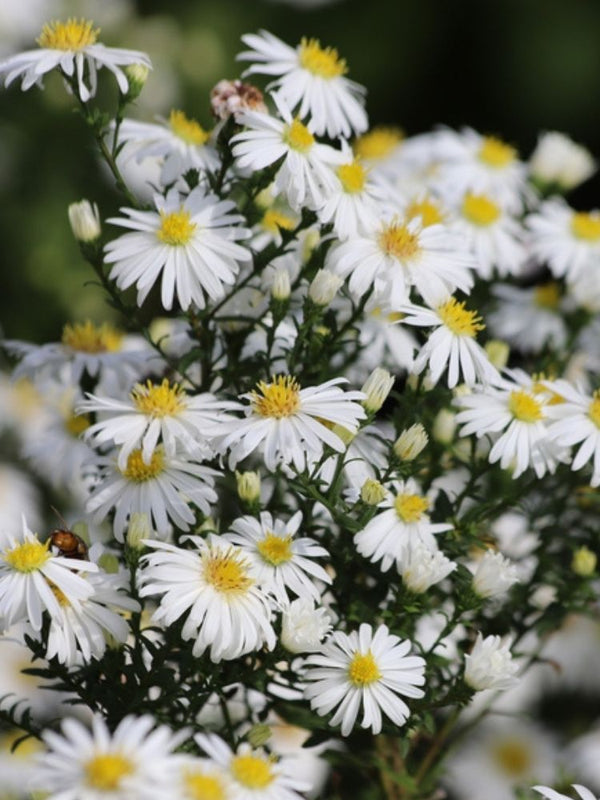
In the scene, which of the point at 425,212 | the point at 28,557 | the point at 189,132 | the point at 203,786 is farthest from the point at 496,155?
the point at 203,786

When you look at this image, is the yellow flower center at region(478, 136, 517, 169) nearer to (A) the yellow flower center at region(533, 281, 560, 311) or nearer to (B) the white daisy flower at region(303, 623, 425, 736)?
(A) the yellow flower center at region(533, 281, 560, 311)

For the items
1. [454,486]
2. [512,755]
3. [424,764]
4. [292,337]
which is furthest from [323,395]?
[512,755]

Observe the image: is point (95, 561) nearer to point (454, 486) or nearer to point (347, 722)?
point (347, 722)

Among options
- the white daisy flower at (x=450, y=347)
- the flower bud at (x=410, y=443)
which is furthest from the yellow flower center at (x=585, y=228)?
the flower bud at (x=410, y=443)

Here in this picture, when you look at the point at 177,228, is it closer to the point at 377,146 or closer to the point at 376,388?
the point at 376,388

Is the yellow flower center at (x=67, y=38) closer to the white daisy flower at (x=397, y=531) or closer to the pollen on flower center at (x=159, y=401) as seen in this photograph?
the pollen on flower center at (x=159, y=401)
